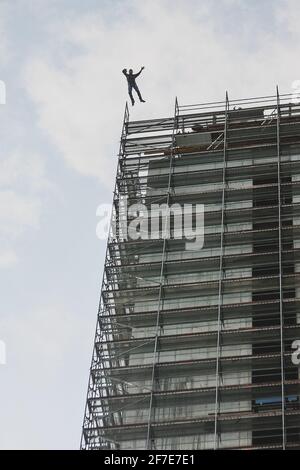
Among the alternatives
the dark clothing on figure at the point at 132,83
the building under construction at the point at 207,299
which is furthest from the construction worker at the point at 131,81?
the building under construction at the point at 207,299

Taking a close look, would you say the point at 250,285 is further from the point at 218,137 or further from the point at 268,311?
the point at 218,137

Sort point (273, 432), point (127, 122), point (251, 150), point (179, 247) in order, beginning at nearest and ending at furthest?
1. point (273, 432)
2. point (179, 247)
3. point (251, 150)
4. point (127, 122)

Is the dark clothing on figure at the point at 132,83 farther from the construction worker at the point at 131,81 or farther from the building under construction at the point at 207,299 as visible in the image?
the building under construction at the point at 207,299

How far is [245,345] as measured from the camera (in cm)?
4656

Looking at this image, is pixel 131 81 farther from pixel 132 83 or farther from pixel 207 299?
pixel 207 299

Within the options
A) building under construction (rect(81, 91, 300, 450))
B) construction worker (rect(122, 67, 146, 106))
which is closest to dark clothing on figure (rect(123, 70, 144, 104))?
construction worker (rect(122, 67, 146, 106))

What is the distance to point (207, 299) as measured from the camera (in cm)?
4856

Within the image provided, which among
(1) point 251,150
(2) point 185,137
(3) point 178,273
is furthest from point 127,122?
(3) point 178,273

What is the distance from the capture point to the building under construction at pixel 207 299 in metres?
44.6

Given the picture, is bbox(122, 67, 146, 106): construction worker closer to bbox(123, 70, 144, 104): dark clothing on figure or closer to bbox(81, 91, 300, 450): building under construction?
bbox(123, 70, 144, 104): dark clothing on figure

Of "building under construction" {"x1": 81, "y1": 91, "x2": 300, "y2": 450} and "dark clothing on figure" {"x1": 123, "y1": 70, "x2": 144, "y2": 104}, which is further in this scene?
"dark clothing on figure" {"x1": 123, "y1": 70, "x2": 144, "y2": 104}

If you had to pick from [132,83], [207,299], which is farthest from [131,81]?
[207,299]

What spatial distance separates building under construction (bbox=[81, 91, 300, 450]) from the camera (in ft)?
146

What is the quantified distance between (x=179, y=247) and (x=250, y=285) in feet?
12.5
